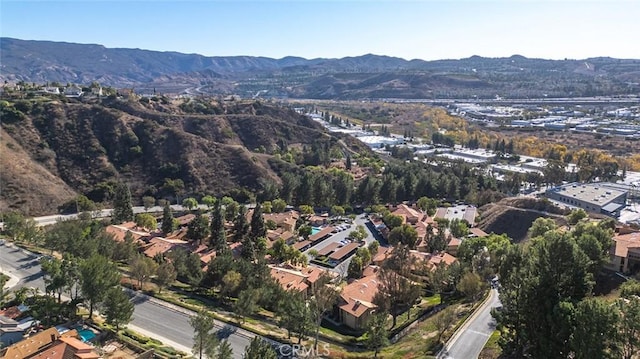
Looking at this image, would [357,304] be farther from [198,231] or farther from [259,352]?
[198,231]

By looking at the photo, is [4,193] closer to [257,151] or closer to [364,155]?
[257,151]

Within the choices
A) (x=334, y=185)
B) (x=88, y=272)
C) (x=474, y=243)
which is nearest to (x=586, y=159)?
(x=334, y=185)

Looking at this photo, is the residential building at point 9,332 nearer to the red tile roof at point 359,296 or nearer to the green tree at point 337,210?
the red tile roof at point 359,296

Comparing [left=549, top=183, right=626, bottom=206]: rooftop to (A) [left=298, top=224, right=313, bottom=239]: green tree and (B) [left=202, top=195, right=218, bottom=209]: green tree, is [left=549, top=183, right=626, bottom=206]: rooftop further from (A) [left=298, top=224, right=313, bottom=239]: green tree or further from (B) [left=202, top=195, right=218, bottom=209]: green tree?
(B) [left=202, top=195, right=218, bottom=209]: green tree

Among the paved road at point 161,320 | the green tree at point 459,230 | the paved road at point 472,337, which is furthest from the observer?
the green tree at point 459,230

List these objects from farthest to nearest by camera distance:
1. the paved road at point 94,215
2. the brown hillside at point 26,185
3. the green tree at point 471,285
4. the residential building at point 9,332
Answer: the brown hillside at point 26,185 < the paved road at point 94,215 < the green tree at point 471,285 < the residential building at point 9,332

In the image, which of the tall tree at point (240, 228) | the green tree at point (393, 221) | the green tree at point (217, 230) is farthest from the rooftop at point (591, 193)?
the green tree at point (217, 230)

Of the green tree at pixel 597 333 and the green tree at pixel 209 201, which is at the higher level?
the green tree at pixel 597 333

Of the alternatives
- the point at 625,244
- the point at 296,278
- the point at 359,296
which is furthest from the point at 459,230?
the point at 296,278
